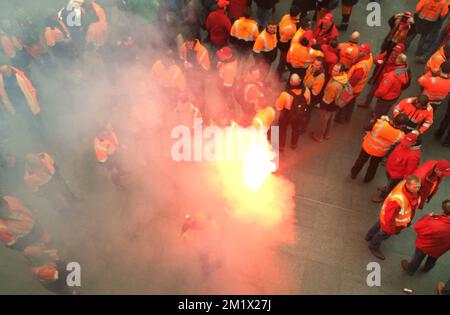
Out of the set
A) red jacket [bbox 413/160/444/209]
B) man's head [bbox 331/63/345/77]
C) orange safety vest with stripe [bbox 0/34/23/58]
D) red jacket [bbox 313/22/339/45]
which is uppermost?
red jacket [bbox 313/22/339/45]

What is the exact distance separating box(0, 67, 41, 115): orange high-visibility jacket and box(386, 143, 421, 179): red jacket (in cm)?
552

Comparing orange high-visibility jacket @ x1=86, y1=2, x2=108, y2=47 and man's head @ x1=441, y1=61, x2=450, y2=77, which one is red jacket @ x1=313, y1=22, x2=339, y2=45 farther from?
orange high-visibility jacket @ x1=86, y1=2, x2=108, y2=47

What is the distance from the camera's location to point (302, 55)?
6.09 m

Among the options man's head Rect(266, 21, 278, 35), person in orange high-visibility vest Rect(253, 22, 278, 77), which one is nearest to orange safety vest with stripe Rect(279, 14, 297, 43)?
person in orange high-visibility vest Rect(253, 22, 278, 77)

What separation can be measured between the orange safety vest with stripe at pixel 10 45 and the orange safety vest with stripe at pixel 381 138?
236 inches

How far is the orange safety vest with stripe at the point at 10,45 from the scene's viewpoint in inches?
241

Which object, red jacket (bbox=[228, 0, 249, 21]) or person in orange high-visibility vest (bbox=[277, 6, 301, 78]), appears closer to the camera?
person in orange high-visibility vest (bbox=[277, 6, 301, 78])

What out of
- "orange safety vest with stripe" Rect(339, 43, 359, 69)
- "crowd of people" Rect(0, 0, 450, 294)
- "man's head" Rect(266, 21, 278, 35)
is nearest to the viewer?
"crowd of people" Rect(0, 0, 450, 294)

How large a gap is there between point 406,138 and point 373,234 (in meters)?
1.44

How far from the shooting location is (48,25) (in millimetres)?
6582

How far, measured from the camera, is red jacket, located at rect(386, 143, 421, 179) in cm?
488

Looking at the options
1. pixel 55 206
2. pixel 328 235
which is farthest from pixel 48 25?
pixel 328 235

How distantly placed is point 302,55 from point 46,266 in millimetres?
4846
